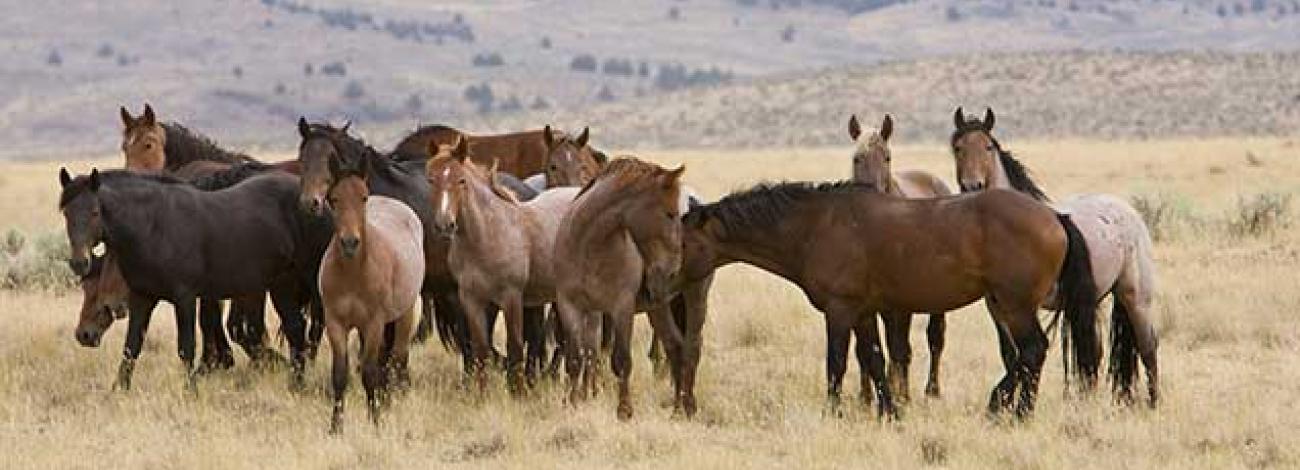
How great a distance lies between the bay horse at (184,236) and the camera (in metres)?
10.8

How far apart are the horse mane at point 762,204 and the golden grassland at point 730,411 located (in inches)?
40.8

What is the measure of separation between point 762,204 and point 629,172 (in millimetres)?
789

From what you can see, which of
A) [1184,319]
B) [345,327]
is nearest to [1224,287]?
[1184,319]

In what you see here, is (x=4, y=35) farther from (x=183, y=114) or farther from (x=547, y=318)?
(x=547, y=318)

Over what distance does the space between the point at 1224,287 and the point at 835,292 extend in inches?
233

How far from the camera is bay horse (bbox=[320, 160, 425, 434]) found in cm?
946

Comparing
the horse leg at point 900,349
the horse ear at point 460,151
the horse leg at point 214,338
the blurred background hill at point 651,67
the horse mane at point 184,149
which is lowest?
the blurred background hill at point 651,67

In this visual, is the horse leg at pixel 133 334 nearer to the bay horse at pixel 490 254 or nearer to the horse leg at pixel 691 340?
the bay horse at pixel 490 254

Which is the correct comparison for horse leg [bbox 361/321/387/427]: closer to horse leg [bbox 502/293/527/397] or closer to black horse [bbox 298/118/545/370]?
black horse [bbox 298/118/545/370]

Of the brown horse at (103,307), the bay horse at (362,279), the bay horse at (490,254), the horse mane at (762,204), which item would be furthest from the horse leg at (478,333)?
the brown horse at (103,307)

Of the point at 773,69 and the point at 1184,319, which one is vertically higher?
the point at 1184,319

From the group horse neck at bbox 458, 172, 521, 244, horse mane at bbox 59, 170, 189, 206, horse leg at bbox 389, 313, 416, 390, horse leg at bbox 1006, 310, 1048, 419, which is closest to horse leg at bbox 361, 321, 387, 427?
horse leg at bbox 389, 313, 416, 390

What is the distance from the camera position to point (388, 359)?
36.2 feet

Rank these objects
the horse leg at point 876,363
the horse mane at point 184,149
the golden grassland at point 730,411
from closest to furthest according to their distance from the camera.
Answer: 1. the golden grassland at point 730,411
2. the horse leg at point 876,363
3. the horse mane at point 184,149
